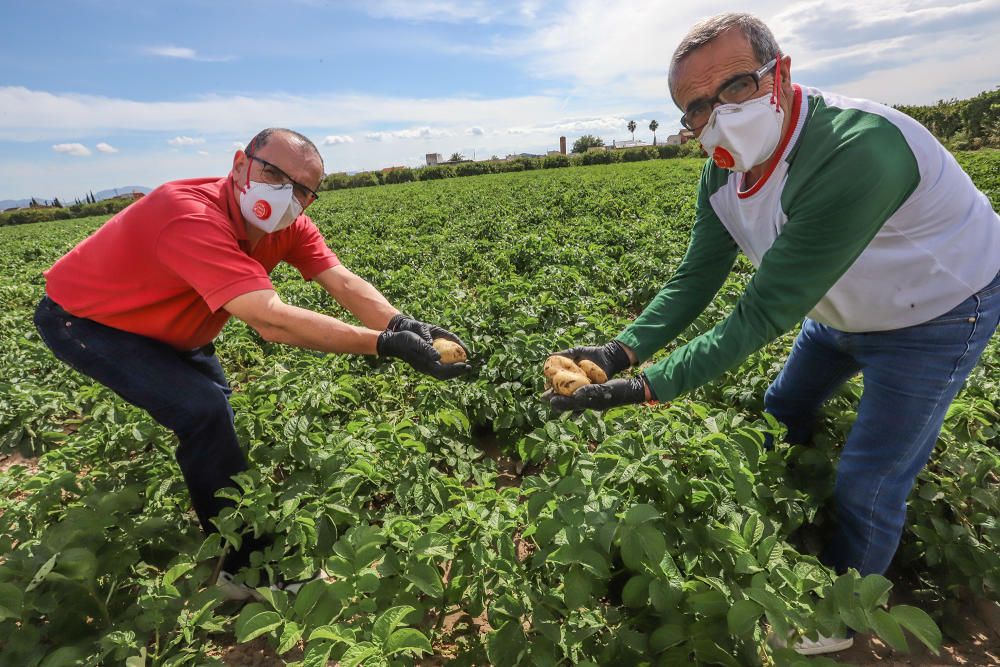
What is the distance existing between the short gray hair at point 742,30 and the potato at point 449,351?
4.60ft

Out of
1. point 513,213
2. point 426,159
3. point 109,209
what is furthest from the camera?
point 426,159

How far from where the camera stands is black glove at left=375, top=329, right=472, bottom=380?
215 cm

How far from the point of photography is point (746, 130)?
1.61m

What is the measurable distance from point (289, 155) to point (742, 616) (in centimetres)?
231

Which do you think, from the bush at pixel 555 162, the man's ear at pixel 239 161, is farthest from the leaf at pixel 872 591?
the bush at pixel 555 162

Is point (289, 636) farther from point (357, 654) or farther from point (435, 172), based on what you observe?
point (435, 172)

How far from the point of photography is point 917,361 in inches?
65.0

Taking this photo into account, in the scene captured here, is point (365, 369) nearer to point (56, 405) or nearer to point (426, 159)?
point (56, 405)

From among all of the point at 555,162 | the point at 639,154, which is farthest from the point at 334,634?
the point at 639,154

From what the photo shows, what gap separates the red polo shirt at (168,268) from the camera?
1995 millimetres

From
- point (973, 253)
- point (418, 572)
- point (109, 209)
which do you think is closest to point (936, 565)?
point (973, 253)

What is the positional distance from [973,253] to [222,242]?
8.36ft

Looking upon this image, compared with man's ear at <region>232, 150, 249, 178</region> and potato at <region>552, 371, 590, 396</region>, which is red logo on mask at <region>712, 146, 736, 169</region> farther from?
man's ear at <region>232, 150, 249, 178</region>

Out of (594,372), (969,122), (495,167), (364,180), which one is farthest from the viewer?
(364,180)
